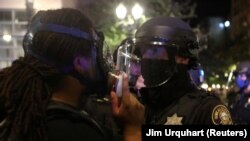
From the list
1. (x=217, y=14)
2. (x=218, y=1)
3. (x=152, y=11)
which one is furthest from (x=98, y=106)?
(x=217, y=14)

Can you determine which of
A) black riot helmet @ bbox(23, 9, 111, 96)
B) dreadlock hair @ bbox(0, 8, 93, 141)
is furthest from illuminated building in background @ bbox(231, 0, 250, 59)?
dreadlock hair @ bbox(0, 8, 93, 141)

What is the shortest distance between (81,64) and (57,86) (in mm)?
140

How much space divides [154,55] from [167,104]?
34cm

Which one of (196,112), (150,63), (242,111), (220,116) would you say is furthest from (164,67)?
(242,111)

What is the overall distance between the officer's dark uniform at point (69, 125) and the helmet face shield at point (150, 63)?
113 cm

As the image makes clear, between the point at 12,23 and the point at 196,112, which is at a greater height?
the point at 12,23

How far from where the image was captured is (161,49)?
344 cm

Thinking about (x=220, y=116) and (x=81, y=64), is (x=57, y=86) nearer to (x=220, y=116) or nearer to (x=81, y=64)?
(x=81, y=64)

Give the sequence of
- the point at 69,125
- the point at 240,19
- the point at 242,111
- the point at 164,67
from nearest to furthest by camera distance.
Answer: the point at 69,125, the point at 164,67, the point at 242,111, the point at 240,19

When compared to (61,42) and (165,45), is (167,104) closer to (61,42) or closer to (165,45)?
(165,45)

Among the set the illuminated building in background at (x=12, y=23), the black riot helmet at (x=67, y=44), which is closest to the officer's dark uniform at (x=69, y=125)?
the black riot helmet at (x=67, y=44)

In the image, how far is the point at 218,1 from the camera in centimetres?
6222

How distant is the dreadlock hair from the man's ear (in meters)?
0.02

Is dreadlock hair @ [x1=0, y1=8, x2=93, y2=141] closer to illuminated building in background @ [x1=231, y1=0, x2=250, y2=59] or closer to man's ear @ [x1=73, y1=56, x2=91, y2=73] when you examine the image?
man's ear @ [x1=73, y1=56, x2=91, y2=73]
